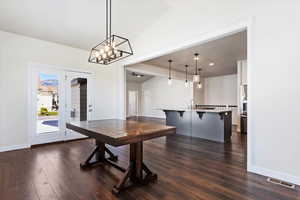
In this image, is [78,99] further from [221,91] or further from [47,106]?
[221,91]

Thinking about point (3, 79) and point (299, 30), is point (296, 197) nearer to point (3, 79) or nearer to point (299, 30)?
point (299, 30)

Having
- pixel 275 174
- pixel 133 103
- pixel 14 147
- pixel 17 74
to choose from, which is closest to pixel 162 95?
pixel 133 103

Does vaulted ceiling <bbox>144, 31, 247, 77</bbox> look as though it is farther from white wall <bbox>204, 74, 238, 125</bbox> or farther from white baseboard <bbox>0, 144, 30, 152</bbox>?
white baseboard <bbox>0, 144, 30, 152</bbox>

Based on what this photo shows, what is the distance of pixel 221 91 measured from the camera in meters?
8.52

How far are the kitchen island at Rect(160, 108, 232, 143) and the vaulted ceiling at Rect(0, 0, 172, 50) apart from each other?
10.0 ft

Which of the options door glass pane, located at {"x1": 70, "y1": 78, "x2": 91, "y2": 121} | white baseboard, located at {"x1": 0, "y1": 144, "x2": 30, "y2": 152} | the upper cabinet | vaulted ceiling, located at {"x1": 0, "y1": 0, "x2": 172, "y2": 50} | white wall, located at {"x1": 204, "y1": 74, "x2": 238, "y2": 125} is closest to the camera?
vaulted ceiling, located at {"x1": 0, "y1": 0, "x2": 172, "y2": 50}

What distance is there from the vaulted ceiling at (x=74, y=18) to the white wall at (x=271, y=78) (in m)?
1.76

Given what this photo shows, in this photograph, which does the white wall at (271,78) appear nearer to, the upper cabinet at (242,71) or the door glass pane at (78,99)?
the upper cabinet at (242,71)

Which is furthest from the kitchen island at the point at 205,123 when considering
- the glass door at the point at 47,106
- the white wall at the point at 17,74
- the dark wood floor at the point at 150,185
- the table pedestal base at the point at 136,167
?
the white wall at the point at 17,74

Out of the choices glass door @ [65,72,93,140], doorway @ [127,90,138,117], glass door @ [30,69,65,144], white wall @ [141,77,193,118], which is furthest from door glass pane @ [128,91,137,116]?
glass door @ [30,69,65,144]

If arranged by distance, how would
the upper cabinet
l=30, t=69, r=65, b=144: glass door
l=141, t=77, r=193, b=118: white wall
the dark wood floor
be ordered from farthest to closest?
l=141, t=77, r=193, b=118: white wall
the upper cabinet
l=30, t=69, r=65, b=144: glass door
the dark wood floor

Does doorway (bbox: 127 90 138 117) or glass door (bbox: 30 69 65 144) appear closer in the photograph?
glass door (bbox: 30 69 65 144)

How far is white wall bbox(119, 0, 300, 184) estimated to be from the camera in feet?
6.99

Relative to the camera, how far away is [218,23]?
9.28 feet
